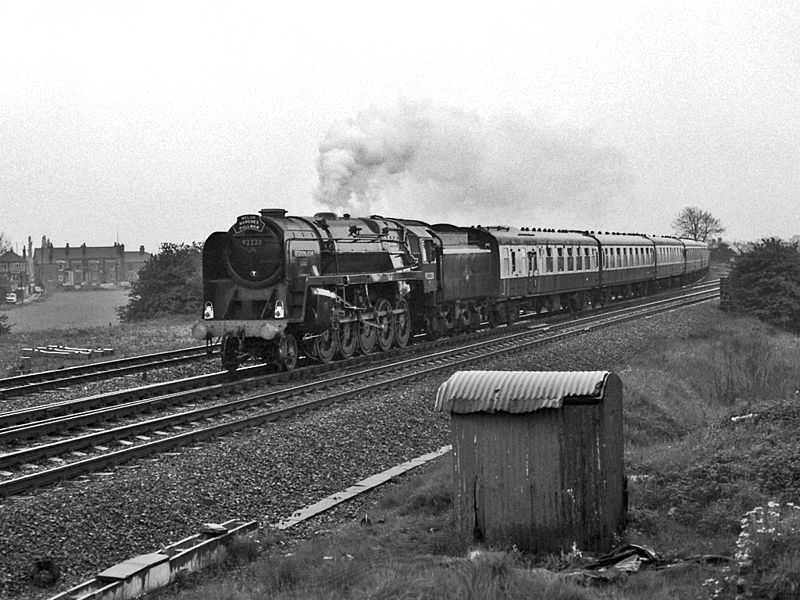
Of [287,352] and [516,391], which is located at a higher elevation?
[516,391]

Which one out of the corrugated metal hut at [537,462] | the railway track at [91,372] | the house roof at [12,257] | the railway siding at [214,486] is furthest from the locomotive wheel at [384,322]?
the house roof at [12,257]

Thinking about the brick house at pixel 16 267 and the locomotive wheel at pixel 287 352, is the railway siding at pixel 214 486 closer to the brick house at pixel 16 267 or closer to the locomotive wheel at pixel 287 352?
the locomotive wheel at pixel 287 352

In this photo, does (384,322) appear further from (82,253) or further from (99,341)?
(82,253)

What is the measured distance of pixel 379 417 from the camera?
13.6m

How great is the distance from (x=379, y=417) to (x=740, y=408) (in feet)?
17.5

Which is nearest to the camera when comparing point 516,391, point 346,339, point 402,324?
point 516,391

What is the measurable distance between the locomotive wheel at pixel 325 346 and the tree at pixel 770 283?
21327mm

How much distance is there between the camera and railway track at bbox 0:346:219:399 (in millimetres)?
15375

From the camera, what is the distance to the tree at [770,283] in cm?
3475

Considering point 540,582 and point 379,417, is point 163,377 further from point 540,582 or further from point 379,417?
point 540,582

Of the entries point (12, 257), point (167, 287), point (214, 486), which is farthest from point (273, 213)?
point (12, 257)

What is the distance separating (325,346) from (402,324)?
150 inches

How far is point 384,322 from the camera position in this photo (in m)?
21.3

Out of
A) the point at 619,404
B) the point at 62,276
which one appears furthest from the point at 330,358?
the point at 62,276
